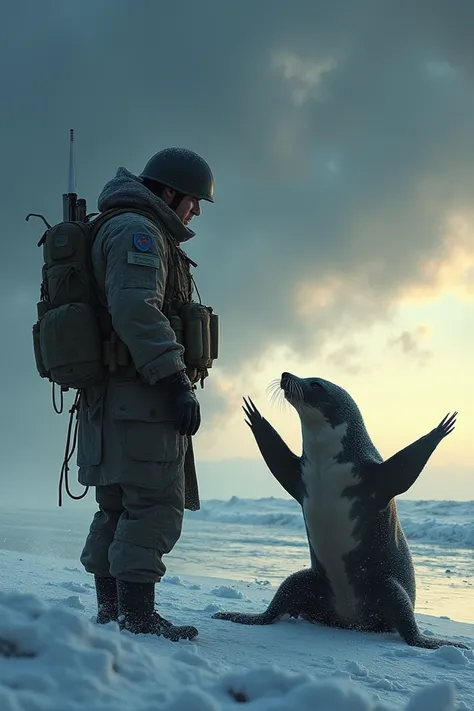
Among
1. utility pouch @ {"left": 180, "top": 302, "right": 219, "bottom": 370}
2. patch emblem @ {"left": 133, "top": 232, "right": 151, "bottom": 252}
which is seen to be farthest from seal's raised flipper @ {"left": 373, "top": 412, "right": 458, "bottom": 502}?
patch emblem @ {"left": 133, "top": 232, "right": 151, "bottom": 252}

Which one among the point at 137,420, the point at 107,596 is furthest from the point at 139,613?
the point at 137,420

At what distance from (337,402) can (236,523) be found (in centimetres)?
2051

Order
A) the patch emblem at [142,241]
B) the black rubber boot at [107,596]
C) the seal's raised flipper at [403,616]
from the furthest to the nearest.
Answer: the seal's raised flipper at [403,616]
the black rubber boot at [107,596]
the patch emblem at [142,241]

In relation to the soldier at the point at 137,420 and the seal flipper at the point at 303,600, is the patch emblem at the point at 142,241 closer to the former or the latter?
the soldier at the point at 137,420

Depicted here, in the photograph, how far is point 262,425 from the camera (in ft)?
16.6

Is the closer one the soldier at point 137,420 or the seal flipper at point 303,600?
the soldier at point 137,420

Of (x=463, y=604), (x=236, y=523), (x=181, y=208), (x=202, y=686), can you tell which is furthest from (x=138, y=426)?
(x=236, y=523)

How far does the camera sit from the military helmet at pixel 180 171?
4.32m

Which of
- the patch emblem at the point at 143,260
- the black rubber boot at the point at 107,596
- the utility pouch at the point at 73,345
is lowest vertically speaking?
the black rubber boot at the point at 107,596

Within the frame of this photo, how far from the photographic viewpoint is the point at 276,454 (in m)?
4.92

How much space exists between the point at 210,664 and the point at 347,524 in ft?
7.00

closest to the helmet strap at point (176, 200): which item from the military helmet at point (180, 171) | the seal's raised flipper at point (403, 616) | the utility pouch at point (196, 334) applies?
the military helmet at point (180, 171)

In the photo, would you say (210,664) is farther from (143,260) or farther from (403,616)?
(403,616)

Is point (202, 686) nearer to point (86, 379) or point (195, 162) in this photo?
point (86, 379)
